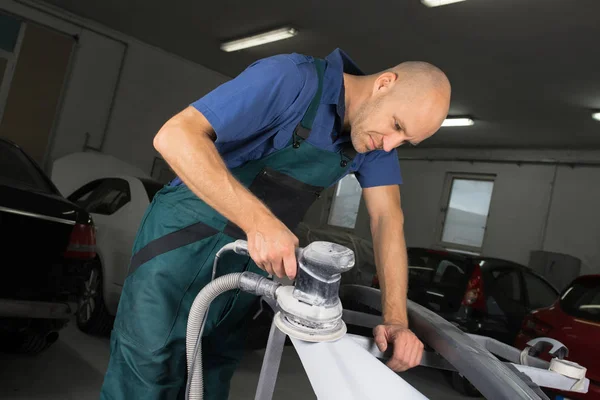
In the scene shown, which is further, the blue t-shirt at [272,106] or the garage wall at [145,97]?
the garage wall at [145,97]

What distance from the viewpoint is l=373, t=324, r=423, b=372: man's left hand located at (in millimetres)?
1366

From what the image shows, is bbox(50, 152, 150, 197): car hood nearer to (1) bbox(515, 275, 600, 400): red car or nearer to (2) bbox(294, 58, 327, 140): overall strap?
(1) bbox(515, 275, 600, 400): red car

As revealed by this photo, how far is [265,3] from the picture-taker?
6469 millimetres

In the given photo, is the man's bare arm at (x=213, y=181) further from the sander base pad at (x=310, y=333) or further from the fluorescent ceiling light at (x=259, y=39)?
the fluorescent ceiling light at (x=259, y=39)

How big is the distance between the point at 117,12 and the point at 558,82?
6.54 metres

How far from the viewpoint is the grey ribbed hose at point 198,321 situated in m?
1.14

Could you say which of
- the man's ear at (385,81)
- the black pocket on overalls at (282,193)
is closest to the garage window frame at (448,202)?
the black pocket on overalls at (282,193)

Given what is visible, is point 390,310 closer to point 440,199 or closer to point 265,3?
point 265,3

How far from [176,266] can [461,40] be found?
5671 mm

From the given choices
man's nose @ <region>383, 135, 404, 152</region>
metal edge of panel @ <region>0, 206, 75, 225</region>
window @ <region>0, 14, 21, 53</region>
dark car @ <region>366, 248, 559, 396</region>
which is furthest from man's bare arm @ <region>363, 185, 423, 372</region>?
window @ <region>0, 14, 21, 53</region>

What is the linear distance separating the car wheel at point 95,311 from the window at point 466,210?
799 cm

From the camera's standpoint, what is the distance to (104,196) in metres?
4.80

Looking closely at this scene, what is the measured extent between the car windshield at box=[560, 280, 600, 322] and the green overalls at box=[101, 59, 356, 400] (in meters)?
3.10

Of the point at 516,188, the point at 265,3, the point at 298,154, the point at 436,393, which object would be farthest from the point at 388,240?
the point at 516,188
